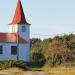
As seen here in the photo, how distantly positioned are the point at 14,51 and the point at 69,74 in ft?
112

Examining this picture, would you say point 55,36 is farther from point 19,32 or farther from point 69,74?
point 69,74

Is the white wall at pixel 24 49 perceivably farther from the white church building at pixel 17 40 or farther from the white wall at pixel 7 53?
the white wall at pixel 7 53

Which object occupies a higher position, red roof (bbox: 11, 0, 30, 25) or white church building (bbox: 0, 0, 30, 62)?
red roof (bbox: 11, 0, 30, 25)

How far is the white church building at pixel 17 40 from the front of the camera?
2965 inches

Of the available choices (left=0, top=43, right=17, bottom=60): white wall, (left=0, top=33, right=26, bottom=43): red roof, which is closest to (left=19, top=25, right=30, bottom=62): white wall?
(left=0, top=33, right=26, bottom=43): red roof

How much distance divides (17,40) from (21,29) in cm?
240

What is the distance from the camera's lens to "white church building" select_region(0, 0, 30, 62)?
75312mm

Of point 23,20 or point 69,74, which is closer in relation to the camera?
point 69,74

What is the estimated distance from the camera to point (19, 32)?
253 feet

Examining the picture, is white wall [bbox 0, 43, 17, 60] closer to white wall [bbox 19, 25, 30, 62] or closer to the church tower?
white wall [bbox 19, 25, 30, 62]

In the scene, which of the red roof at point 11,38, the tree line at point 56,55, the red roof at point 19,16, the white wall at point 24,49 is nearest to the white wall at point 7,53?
the red roof at point 11,38

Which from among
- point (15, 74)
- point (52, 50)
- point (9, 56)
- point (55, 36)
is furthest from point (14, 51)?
point (15, 74)

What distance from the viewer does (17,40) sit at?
249 feet

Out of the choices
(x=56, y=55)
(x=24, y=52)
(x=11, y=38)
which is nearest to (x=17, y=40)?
(x=11, y=38)
